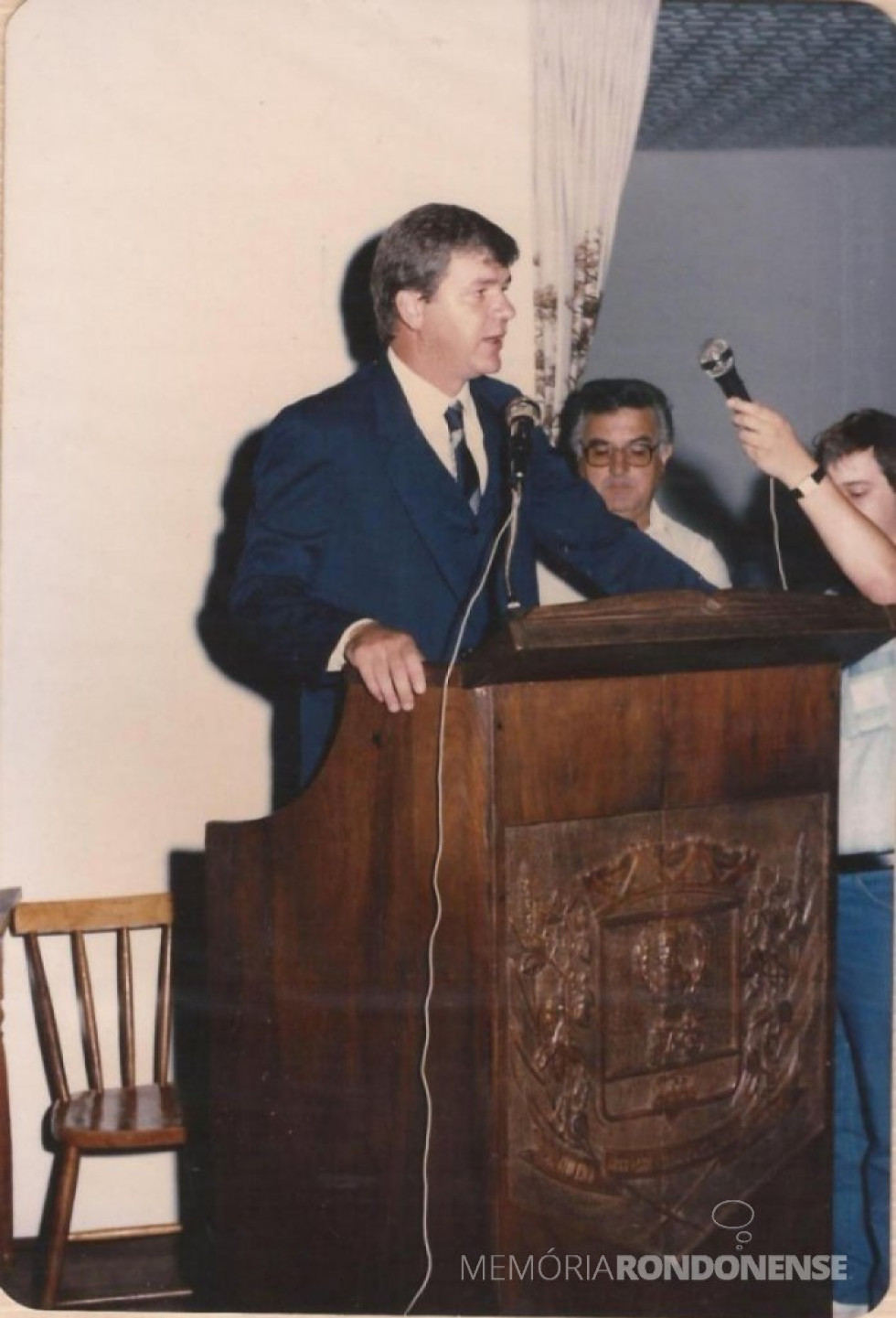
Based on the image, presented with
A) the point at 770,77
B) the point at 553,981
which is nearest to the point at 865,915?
the point at 553,981

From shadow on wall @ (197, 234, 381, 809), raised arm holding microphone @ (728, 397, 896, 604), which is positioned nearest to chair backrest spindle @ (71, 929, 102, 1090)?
shadow on wall @ (197, 234, 381, 809)

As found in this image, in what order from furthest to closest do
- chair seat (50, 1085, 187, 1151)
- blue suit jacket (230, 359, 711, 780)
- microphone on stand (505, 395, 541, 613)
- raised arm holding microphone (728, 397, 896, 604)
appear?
chair seat (50, 1085, 187, 1151), blue suit jacket (230, 359, 711, 780), raised arm holding microphone (728, 397, 896, 604), microphone on stand (505, 395, 541, 613)

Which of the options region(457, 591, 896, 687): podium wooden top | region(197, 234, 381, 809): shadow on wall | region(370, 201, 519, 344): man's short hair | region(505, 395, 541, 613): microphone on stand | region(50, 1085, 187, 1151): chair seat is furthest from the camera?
region(197, 234, 381, 809): shadow on wall

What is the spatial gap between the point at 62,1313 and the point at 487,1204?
2.61 feet

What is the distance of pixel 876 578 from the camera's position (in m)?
1.75

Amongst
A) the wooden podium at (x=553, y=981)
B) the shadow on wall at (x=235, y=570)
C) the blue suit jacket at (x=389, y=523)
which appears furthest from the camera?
the shadow on wall at (x=235, y=570)

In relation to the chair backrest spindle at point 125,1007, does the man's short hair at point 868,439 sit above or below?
above

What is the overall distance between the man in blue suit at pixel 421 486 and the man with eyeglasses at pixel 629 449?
1.33 ft

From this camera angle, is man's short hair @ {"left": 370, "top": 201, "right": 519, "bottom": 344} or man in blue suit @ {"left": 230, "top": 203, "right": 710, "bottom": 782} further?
man's short hair @ {"left": 370, "top": 201, "right": 519, "bottom": 344}

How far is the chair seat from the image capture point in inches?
87.4

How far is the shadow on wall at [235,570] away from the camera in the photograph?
8.34ft

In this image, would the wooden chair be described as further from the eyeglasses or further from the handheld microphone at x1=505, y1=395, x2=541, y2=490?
the handheld microphone at x1=505, y1=395, x2=541, y2=490

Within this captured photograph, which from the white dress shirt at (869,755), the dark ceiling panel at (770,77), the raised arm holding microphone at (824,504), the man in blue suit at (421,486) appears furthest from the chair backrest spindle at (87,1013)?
the dark ceiling panel at (770,77)

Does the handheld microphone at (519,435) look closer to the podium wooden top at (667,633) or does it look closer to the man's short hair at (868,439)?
the podium wooden top at (667,633)
